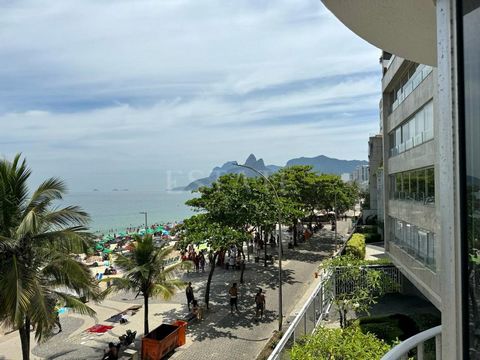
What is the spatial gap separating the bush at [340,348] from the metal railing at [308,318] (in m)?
0.46

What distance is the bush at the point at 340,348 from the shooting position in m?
7.72

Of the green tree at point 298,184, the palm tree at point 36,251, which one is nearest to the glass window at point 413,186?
the palm tree at point 36,251

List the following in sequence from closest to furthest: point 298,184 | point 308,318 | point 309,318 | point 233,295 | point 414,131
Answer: point 308,318, point 309,318, point 414,131, point 233,295, point 298,184

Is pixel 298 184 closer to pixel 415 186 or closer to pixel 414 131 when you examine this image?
pixel 415 186

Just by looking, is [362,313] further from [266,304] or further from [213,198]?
[213,198]

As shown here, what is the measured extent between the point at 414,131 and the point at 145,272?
11.4 metres

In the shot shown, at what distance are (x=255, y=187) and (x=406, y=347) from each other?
19844 millimetres

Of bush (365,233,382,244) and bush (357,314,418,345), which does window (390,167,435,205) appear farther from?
bush (365,233,382,244)

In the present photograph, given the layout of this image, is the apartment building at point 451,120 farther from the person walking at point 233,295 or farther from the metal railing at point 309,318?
the person walking at point 233,295

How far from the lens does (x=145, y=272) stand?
1536 cm

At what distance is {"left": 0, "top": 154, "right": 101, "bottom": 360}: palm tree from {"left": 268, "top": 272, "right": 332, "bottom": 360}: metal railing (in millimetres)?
5746

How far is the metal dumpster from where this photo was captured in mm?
14062

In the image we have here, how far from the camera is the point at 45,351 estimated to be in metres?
16.1

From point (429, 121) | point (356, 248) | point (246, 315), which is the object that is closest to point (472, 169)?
point (429, 121)
